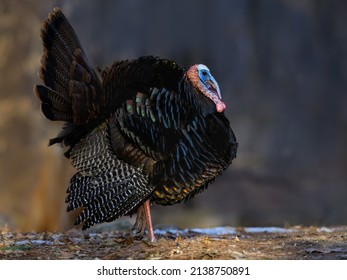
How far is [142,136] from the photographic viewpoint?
5.96 m

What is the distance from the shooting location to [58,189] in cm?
1049

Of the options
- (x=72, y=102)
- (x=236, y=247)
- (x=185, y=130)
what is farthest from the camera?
(x=72, y=102)

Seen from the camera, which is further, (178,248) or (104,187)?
(104,187)

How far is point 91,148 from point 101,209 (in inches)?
25.9

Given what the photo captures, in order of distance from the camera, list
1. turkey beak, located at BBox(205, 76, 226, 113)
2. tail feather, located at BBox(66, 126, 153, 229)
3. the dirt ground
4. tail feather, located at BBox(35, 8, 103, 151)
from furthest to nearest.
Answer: tail feather, located at BBox(35, 8, 103, 151) → turkey beak, located at BBox(205, 76, 226, 113) → tail feather, located at BBox(66, 126, 153, 229) → the dirt ground

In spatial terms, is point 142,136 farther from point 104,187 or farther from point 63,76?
point 63,76

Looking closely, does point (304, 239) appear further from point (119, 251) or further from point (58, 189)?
point (58, 189)

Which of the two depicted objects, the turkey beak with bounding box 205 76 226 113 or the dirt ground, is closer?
the dirt ground

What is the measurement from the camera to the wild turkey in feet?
19.3

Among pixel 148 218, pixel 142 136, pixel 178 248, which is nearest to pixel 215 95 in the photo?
pixel 142 136

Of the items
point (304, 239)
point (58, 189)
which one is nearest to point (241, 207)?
point (58, 189)

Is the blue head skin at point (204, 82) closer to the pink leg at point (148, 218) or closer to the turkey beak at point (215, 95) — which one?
the turkey beak at point (215, 95)

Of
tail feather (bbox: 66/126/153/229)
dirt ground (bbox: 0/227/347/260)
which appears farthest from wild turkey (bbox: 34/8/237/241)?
dirt ground (bbox: 0/227/347/260)

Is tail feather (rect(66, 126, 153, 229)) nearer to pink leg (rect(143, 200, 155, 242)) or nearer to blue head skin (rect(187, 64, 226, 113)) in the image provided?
pink leg (rect(143, 200, 155, 242))
